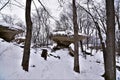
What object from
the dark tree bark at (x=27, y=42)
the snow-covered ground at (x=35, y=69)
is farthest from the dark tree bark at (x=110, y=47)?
the dark tree bark at (x=27, y=42)

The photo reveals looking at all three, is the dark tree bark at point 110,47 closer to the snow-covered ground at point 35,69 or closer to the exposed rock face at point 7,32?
the snow-covered ground at point 35,69

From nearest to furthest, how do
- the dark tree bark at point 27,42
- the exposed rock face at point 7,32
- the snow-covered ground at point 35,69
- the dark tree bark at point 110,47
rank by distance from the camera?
the dark tree bark at point 110,47 < the snow-covered ground at point 35,69 < the dark tree bark at point 27,42 < the exposed rock face at point 7,32

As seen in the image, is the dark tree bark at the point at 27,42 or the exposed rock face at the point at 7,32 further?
the exposed rock face at the point at 7,32

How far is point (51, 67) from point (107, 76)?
7.42 m

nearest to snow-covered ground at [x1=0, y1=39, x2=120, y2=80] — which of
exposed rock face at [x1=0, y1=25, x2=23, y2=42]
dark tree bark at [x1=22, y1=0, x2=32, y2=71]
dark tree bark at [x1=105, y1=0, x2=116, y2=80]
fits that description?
dark tree bark at [x1=22, y1=0, x2=32, y2=71]

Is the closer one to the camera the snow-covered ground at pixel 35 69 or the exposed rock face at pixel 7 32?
the snow-covered ground at pixel 35 69

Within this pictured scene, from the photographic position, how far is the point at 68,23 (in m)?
33.8

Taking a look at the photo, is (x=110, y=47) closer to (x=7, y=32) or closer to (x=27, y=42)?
(x=27, y=42)

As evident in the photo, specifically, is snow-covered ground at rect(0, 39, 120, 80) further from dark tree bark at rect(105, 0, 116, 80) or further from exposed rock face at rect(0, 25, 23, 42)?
dark tree bark at rect(105, 0, 116, 80)

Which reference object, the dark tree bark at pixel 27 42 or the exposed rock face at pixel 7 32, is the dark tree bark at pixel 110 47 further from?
the exposed rock face at pixel 7 32

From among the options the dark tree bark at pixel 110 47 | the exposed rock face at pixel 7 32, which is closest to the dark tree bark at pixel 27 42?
the exposed rock face at pixel 7 32

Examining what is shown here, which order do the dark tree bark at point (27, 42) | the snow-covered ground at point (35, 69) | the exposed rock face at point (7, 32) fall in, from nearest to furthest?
the snow-covered ground at point (35, 69) < the dark tree bark at point (27, 42) < the exposed rock face at point (7, 32)

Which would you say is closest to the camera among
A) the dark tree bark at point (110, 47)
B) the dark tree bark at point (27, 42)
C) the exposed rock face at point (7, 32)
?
the dark tree bark at point (110, 47)

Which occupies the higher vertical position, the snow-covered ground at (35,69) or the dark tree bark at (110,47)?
the dark tree bark at (110,47)
